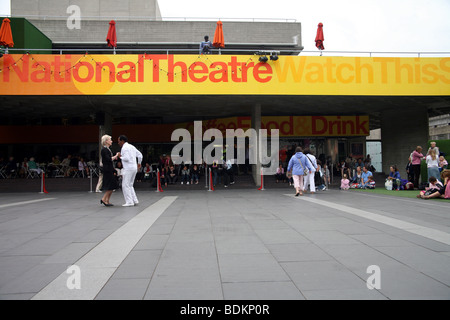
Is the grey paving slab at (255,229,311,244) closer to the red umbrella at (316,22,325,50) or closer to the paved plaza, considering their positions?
the paved plaza

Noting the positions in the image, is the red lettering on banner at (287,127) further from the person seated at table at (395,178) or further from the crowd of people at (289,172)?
the person seated at table at (395,178)

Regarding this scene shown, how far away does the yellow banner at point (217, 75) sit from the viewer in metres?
13.8

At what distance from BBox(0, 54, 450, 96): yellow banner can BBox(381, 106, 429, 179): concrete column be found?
4556 mm

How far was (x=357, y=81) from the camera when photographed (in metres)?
14.9

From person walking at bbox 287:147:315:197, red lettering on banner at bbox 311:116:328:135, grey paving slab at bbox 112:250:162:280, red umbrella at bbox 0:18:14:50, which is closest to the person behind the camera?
grey paving slab at bbox 112:250:162:280

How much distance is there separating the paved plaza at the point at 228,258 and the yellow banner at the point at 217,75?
9.16 m

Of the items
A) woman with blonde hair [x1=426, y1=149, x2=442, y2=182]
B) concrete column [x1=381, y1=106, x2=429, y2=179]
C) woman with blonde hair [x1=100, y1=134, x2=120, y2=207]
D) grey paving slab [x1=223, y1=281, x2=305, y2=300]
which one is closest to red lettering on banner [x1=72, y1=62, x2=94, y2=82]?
woman with blonde hair [x1=100, y1=134, x2=120, y2=207]

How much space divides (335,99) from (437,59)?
16.4 ft

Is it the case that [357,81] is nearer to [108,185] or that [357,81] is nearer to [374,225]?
[374,225]

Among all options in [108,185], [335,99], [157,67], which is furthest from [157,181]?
[335,99]

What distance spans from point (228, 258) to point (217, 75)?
11979 mm

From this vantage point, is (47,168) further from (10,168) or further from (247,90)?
(247,90)

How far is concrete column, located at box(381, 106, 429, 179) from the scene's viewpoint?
19359 mm

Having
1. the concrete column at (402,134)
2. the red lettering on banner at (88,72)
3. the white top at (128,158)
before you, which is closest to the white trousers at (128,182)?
the white top at (128,158)
